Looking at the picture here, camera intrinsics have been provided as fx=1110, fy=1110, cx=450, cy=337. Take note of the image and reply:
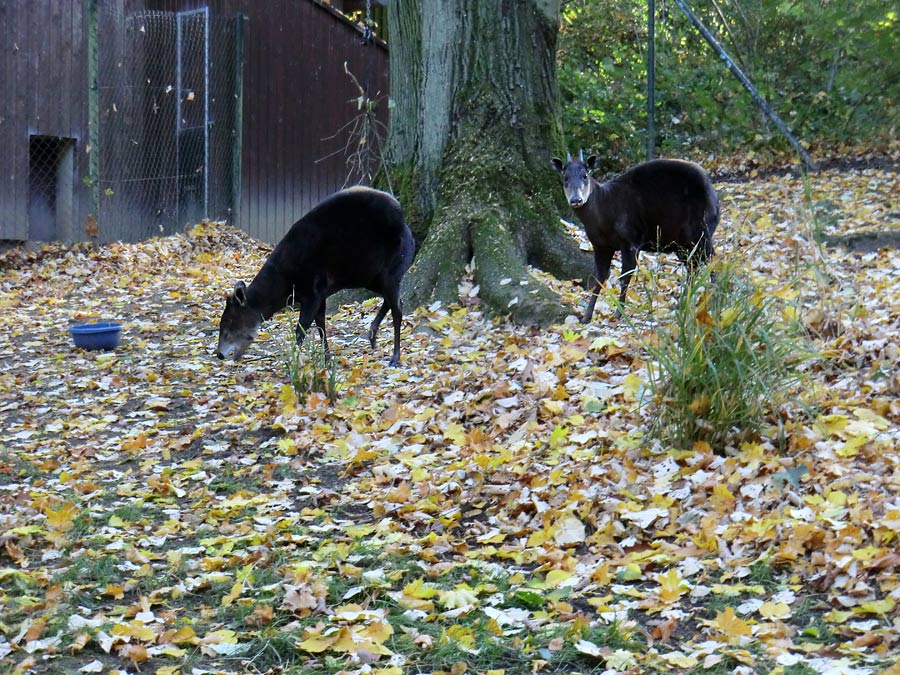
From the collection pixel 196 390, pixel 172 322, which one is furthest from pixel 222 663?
pixel 172 322

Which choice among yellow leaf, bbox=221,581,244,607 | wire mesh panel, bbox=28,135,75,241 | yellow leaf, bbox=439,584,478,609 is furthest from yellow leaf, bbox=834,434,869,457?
wire mesh panel, bbox=28,135,75,241

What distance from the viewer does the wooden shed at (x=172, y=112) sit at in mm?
13375

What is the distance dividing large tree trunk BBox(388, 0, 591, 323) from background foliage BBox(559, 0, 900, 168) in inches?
286

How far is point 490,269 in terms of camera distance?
841 cm

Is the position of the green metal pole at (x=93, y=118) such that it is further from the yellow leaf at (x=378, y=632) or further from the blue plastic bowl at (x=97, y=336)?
the yellow leaf at (x=378, y=632)

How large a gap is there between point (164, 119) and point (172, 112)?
16 centimetres

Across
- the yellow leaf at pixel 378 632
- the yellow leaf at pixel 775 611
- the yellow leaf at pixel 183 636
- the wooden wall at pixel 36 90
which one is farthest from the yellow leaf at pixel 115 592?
the wooden wall at pixel 36 90

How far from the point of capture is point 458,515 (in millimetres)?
4969

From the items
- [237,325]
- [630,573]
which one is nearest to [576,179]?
[237,325]

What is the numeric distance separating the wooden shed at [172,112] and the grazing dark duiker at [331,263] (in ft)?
14.7

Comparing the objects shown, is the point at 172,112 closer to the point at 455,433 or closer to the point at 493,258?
the point at 493,258

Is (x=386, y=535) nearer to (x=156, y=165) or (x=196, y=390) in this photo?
(x=196, y=390)

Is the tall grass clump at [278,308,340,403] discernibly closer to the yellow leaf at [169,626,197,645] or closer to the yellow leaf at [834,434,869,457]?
the yellow leaf at [169,626,197,645]

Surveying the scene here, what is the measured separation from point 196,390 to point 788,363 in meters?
4.07
